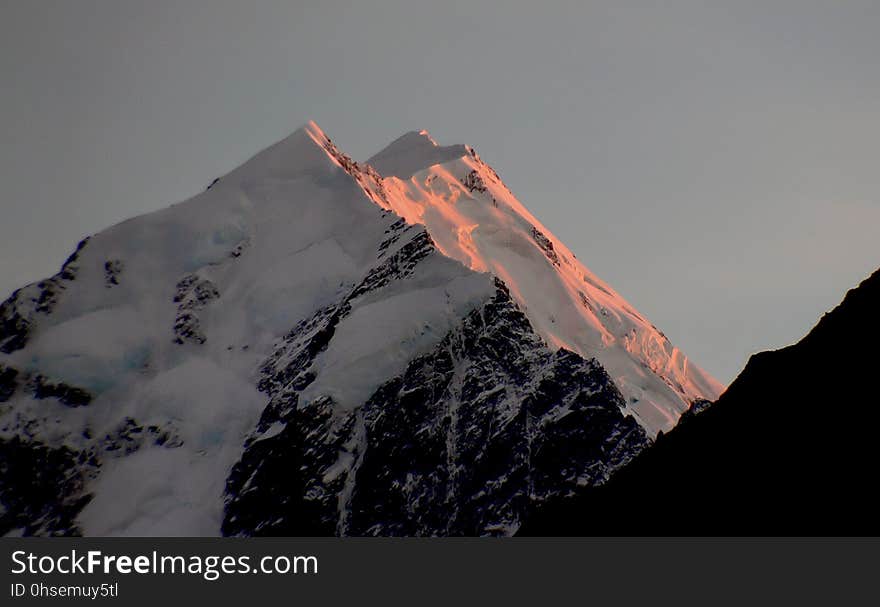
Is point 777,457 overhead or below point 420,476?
below

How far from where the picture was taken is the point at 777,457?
8969 cm

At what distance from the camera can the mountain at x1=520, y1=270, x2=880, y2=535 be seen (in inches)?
3312

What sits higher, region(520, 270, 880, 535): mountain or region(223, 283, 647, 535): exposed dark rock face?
region(223, 283, 647, 535): exposed dark rock face

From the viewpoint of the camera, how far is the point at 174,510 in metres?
198

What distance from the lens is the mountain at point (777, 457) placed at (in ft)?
276

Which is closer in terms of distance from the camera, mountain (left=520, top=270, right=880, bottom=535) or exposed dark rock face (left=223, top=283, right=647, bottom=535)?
mountain (left=520, top=270, right=880, bottom=535)

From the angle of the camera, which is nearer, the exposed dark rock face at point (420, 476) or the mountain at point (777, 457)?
→ the mountain at point (777, 457)

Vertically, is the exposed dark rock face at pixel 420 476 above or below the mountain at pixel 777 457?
above

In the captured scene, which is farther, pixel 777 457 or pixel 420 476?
pixel 420 476
